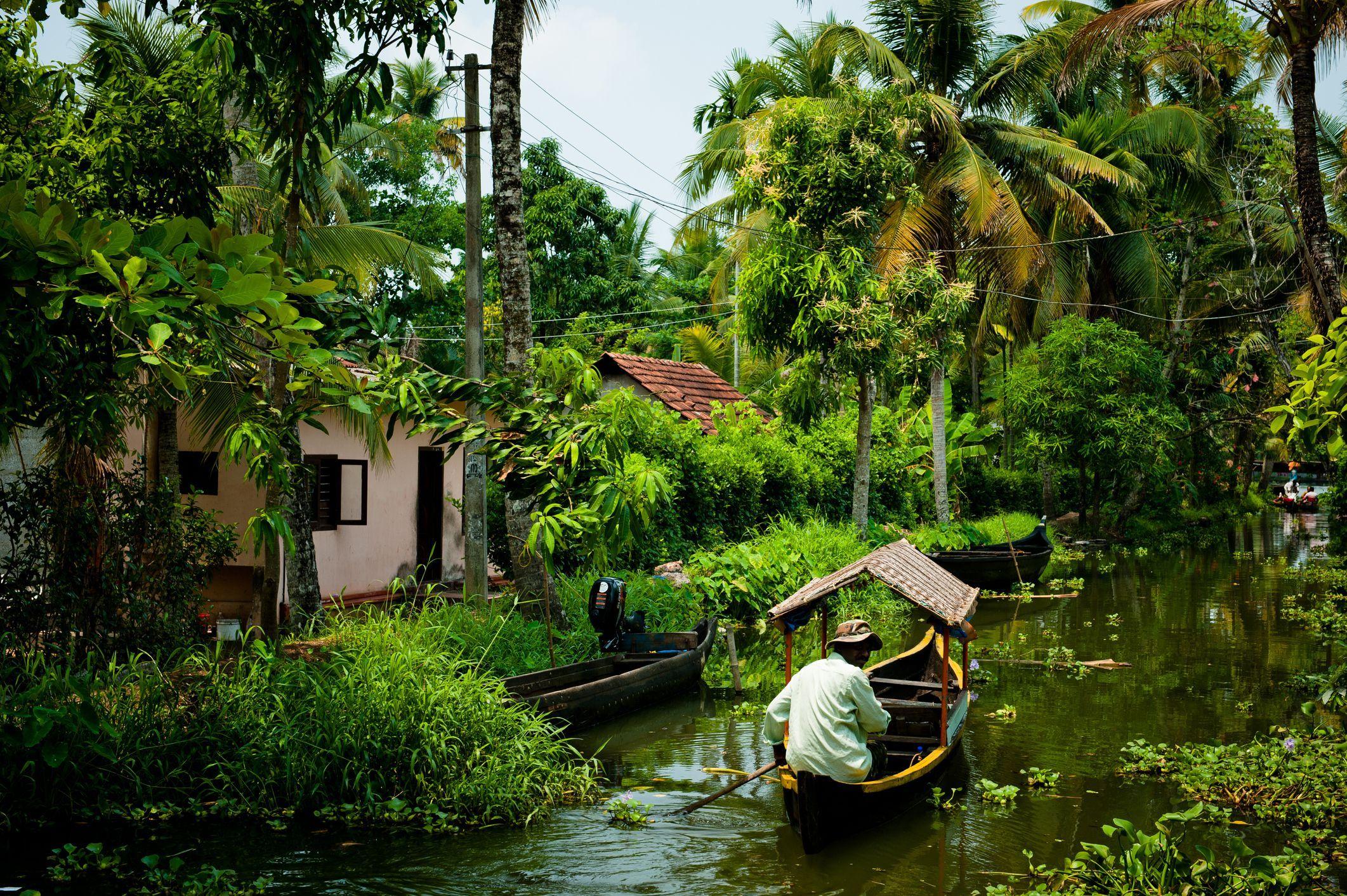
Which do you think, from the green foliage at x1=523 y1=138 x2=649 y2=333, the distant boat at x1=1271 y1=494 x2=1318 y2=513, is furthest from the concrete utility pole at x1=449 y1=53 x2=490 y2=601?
the distant boat at x1=1271 y1=494 x2=1318 y2=513

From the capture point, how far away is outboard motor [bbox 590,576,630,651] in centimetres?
1145

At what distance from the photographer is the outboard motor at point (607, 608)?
11453 mm

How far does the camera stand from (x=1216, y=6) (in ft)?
43.4

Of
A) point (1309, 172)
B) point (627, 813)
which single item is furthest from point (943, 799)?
point (1309, 172)

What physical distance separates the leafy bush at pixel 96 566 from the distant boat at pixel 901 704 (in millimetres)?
5723

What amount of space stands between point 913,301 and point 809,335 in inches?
92.5

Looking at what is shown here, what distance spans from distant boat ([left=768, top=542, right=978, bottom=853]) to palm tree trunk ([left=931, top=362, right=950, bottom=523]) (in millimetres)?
12769

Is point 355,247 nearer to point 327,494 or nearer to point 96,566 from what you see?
point 327,494

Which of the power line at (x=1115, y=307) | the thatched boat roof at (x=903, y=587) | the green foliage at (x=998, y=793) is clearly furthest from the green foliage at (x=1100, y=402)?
the green foliage at (x=998, y=793)

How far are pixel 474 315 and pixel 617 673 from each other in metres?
4.53

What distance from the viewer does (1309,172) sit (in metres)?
11.8

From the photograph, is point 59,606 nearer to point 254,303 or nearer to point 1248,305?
point 254,303

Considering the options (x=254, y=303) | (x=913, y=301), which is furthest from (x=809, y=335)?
(x=254, y=303)

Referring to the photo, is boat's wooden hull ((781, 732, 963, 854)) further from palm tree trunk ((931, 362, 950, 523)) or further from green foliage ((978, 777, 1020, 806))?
palm tree trunk ((931, 362, 950, 523))
